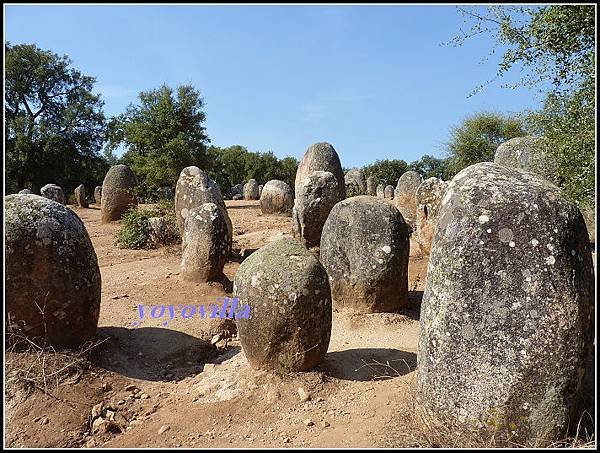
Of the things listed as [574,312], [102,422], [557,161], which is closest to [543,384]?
[574,312]

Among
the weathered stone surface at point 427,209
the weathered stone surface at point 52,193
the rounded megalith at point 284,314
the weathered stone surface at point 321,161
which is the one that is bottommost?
Answer: the rounded megalith at point 284,314

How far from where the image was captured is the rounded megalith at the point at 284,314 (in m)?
5.45

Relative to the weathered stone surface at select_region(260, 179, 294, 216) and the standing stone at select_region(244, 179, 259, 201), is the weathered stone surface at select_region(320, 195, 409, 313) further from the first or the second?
the standing stone at select_region(244, 179, 259, 201)

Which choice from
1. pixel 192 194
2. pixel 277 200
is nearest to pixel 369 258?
pixel 192 194

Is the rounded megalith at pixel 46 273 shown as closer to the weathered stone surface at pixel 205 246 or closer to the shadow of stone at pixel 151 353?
the shadow of stone at pixel 151 353

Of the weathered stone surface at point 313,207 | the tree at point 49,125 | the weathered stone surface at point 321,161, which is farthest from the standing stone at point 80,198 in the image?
the weathered stone surface at point 313,207

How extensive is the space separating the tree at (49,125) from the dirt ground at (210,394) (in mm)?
28293

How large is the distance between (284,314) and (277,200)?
15.1 meters

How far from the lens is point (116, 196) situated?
18.7 meters

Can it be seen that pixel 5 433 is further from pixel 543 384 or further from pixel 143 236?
pixel 143 236

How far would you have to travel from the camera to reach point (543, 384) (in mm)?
3523

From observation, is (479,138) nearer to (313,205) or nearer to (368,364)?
(313,205)

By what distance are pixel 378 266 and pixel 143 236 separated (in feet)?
26.0

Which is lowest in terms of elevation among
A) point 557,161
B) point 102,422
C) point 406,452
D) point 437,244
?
point 102,422
